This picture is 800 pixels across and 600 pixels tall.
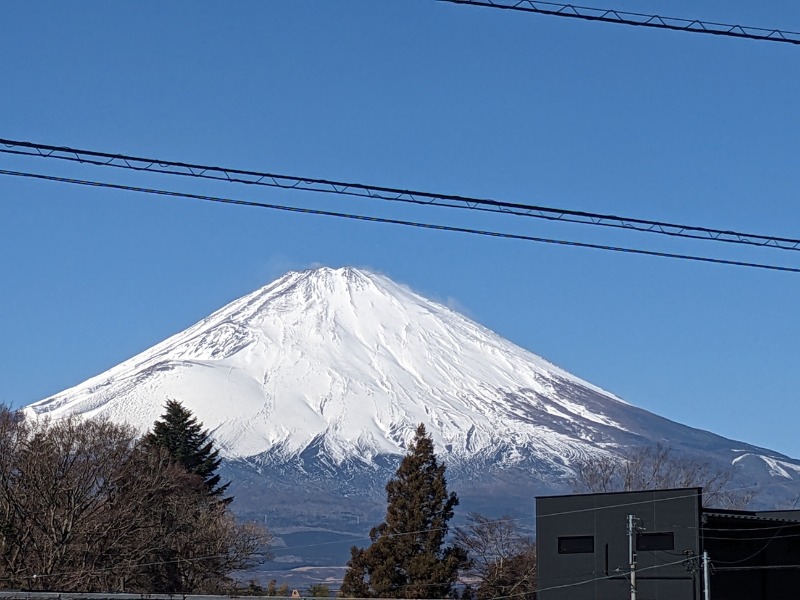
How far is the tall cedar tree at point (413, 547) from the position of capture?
236ft

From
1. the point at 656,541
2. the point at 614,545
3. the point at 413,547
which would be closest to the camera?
the point at 656,541

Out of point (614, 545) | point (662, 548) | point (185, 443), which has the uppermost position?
point (185, 443)

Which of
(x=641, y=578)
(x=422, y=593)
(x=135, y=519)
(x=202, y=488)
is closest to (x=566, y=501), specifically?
(x=641, y=578)

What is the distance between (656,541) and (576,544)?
376 centimetres

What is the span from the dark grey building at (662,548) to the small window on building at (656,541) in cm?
4

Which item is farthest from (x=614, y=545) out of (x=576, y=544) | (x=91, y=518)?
(x=91, y=518)

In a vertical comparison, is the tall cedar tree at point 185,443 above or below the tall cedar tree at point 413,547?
above

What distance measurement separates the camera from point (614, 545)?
158ft

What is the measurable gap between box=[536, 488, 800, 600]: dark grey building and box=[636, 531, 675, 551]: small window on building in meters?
0.04

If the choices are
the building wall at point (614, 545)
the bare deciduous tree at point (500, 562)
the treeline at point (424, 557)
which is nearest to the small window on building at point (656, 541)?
the building wall at point (614, 545)

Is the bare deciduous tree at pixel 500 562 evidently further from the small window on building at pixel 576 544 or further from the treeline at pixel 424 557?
the small window on building at pixel 576 544

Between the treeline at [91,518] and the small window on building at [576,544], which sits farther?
the treeline at [91,518]

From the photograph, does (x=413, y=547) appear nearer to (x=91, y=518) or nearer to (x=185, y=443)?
(x=91, y=518)

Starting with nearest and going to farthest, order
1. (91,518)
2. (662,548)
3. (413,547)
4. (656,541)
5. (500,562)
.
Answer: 1. (662,548)
2. (656,541)
3. (91,518)
4. (413,547)
5. (500,562)
